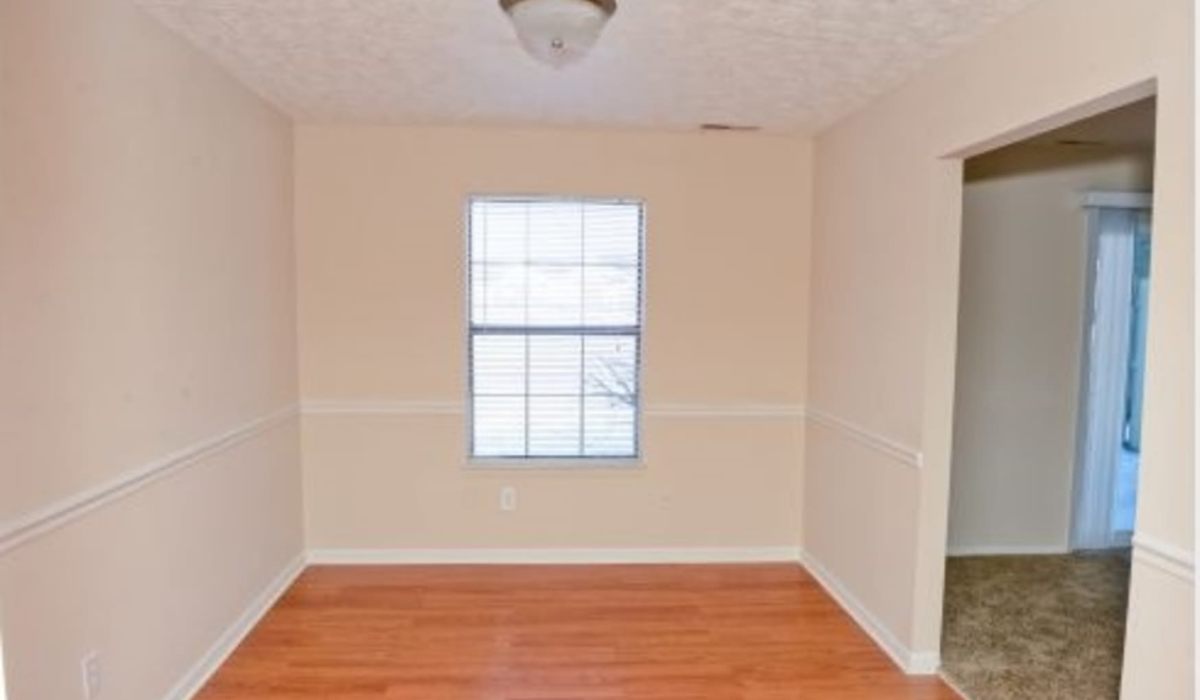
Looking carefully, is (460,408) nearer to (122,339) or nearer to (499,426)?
(499,426)

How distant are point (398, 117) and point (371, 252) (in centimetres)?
71

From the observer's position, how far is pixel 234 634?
309cm

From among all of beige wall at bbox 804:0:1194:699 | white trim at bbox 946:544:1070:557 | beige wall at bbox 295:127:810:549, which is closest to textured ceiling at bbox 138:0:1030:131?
beige wall at bbox 804:0:1194:699

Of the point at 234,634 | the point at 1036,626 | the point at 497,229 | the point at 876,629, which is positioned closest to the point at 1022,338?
the point at 1036,626

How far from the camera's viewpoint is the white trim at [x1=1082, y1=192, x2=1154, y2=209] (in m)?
A: 4.10

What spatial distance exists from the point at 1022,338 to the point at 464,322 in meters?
3.07

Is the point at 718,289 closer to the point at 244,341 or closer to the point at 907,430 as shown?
the point at 907,430

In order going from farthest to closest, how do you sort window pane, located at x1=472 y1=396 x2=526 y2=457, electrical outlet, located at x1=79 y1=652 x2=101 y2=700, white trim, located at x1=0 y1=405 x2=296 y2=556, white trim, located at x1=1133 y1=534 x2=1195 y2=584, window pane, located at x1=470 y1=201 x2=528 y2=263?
window pane, located at x1=472 y1=396 x2=526 y2=457, window pane, located at x1=470 y1=201 x2=528 y2=263, electrical outlet, located at x1=79 y1=652 x2=101 y2=700, white trim, located at x1=0 y1=405 x2=296 y2=556, white trim, located at x1=1133 y1=534 x2=1195 y2=584

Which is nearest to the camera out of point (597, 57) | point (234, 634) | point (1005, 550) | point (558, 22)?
point (558, 22)

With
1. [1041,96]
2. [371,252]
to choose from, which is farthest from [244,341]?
[1041,96]

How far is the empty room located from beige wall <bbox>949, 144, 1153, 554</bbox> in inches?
0.9

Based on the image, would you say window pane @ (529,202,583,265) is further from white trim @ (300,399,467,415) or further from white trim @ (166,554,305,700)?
white trim @ (166,554,305,700)

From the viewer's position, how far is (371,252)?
3.95m

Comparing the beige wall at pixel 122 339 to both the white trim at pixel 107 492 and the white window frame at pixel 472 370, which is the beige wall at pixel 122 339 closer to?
the white trim at pixel 107 492
